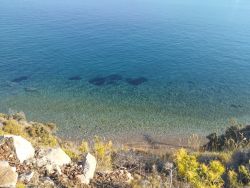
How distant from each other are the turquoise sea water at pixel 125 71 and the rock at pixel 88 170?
23.9 metres

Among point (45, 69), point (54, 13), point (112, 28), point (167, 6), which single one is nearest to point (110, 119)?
point (45, 69)

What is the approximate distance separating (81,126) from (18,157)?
2554 cm

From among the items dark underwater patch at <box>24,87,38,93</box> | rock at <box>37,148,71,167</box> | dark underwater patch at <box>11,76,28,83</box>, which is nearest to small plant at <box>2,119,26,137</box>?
rock at <box>37,148,71,167</box>

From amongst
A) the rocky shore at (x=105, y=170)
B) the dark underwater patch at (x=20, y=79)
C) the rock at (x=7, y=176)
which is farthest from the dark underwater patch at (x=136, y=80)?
the rock at (x=7, y=176)

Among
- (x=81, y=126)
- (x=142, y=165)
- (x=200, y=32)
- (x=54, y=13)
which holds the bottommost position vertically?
(x=81, y=126)

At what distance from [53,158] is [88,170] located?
1248 millimetres

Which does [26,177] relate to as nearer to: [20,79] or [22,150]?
[22,150]

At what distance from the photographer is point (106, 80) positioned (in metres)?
46.8

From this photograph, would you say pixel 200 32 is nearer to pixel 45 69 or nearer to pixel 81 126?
pixel 45 69

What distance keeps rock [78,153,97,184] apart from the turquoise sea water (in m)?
23.9

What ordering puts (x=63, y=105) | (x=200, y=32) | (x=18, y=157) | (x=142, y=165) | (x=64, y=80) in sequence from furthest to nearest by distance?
(x=200, y=32), (x=64, y=80), (x=63, y=105), (x=142, y=165), (x=18, y=157)

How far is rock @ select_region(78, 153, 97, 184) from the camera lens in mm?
9477

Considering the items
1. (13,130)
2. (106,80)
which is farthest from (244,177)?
(106,80)

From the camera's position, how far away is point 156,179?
32.3ft
